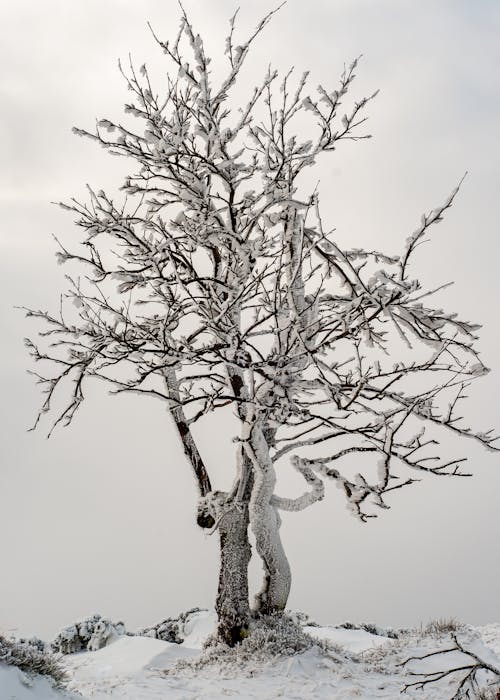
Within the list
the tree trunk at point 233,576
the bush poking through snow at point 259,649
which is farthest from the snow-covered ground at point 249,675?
the tree trunk at point 233,576

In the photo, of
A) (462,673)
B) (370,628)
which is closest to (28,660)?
(462,673)

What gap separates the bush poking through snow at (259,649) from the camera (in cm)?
900

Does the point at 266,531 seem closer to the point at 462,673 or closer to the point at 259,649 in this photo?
the point at 259,649

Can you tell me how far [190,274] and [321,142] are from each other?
2.98 meters

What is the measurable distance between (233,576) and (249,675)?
174 centimetres

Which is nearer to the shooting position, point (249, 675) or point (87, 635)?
point (249, 675)

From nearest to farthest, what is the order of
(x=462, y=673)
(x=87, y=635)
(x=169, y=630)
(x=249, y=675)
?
1. (x=249, y=675)
2. (x=462, y=673)
3. (x=87, y=635)
4. (x=169, y=630)

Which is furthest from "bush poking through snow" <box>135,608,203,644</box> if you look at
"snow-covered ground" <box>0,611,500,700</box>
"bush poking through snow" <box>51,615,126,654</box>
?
"snow-covered ground" <box>0,611,500,700</box>

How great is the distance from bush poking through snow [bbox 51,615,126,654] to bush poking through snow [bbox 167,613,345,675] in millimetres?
3420

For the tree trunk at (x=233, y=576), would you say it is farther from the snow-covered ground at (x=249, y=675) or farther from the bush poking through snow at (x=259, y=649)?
the snow-covered ground at (x=249, y=675)

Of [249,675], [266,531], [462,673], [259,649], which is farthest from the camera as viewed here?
[266,531]

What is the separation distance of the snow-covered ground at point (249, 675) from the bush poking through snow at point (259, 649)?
0.19 ft

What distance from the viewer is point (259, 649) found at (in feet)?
30.3

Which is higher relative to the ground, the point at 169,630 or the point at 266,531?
the point at 266,531
